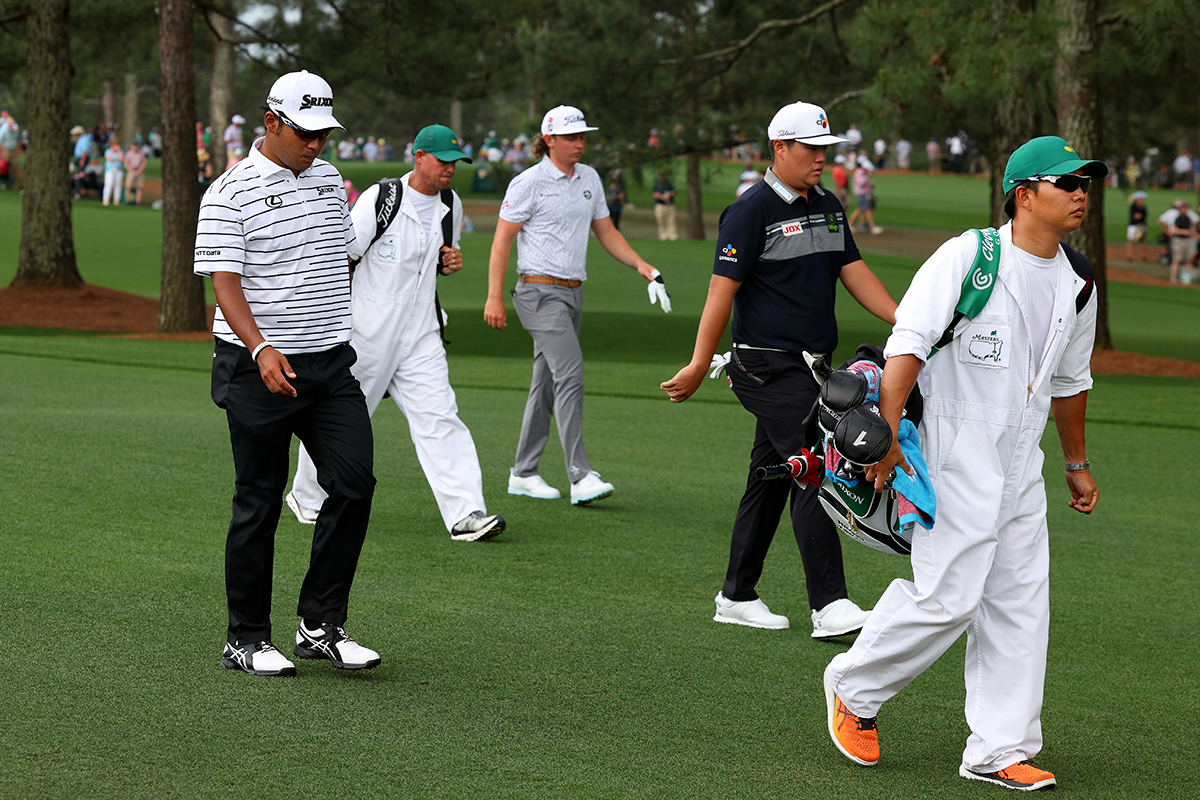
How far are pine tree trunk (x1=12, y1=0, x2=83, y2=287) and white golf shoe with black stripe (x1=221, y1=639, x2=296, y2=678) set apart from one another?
62.5 feet

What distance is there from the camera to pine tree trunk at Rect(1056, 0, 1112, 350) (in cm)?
1667

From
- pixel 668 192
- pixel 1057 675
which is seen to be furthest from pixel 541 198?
pixel 668 192

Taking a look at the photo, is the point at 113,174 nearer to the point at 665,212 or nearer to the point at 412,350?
the point at 665,212

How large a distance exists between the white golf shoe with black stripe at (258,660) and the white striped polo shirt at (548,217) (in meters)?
4.03

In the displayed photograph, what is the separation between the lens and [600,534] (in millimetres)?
7645

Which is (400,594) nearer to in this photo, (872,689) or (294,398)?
(294,398)

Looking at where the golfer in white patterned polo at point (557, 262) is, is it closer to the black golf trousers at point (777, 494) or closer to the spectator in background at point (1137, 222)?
the black golf trousers at point (777, 494)

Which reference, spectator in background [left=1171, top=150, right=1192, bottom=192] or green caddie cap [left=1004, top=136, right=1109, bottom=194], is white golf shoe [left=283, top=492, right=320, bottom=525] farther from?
spectator in background [left=1171, top=150, right=1192, bottom=192]

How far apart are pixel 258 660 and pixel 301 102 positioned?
1.98 metres

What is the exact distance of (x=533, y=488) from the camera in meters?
8.70

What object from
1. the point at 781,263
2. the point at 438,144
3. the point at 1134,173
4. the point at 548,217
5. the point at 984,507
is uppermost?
the point at 1134,173

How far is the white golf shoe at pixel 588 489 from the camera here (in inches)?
328

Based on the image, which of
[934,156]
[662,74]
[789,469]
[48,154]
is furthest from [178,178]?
[934,156]

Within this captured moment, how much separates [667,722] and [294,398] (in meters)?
1.74
